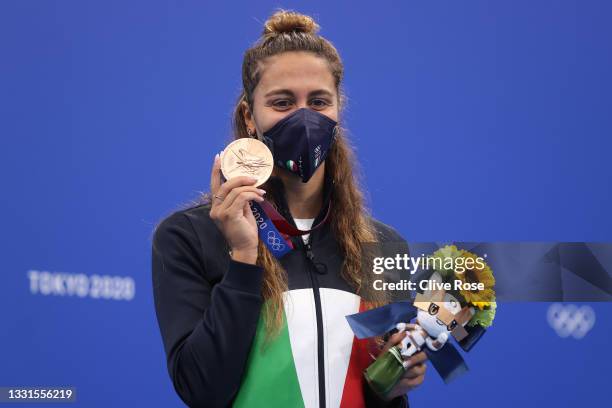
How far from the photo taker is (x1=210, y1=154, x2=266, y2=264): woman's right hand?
1.31 metres

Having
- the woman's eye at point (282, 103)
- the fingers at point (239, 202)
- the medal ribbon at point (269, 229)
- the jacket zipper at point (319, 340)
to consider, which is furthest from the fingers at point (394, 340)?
the woman's eye at point (282, 103)

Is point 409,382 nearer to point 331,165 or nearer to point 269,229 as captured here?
point 269,229

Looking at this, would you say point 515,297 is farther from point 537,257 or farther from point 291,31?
point 291,31

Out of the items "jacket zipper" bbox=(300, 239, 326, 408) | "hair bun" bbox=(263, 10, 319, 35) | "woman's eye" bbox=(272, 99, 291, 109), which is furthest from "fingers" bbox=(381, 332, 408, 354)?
"hair bun" bbox=(263, 10, 319, 35)

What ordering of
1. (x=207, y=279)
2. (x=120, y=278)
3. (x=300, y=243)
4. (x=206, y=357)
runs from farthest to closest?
(x=120, y=278) < (x=300, y=243) < (x=207, y=279) < (x=206, y=357)

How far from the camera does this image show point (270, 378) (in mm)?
1332

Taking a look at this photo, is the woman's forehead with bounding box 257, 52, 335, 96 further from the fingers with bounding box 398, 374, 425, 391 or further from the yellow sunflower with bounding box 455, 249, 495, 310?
the fingers with bounding box 398, 374, 425, 391

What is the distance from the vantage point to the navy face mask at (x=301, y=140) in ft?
4.77

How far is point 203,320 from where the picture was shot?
130 centimetres

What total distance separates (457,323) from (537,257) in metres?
0.33

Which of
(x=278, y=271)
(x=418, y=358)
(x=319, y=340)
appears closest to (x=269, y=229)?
(x=278, y=271)

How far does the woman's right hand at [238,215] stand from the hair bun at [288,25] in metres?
0.41

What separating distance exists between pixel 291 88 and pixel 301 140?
111mm

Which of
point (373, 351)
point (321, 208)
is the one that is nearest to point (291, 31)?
point (321, 208)
